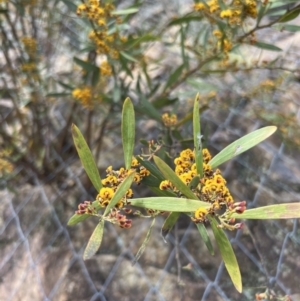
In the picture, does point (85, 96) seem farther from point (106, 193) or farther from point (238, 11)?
point (106, 193)

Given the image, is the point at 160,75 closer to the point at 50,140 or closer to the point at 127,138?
the point at 50,140

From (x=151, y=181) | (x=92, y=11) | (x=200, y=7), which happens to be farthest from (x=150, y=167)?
(x=200, y=7)

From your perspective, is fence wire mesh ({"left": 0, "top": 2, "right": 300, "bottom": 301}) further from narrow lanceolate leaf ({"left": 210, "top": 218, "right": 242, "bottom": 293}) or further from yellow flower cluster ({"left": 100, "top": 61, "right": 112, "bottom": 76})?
narrow lanceolate leaf ({"left": 210, "top": 218, "right": 242, "bottom": 293})

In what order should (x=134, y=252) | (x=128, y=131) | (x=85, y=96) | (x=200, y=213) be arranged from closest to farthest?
1. (x=200, y=213)
2. (x=128, y=131)
3. (x=85, y=96)
4. (x=134, y=252)

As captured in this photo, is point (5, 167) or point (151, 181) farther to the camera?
point (5, 167)

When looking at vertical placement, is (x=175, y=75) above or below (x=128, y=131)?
below

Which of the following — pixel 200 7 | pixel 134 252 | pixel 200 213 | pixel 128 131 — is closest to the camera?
pixel 200 213

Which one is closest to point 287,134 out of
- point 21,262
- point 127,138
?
point 127,138
